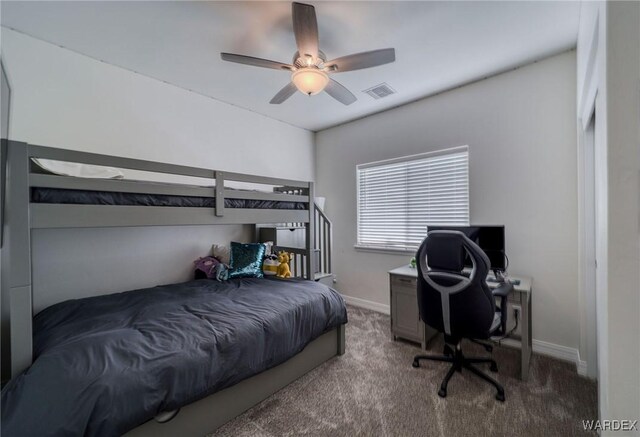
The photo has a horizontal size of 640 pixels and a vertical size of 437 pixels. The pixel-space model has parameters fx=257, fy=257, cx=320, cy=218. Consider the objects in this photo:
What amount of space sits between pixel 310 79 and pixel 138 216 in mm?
1475

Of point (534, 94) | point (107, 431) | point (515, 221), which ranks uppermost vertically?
point (534, 94)

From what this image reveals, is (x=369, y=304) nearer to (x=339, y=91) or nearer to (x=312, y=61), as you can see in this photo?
(x=339, y=91)

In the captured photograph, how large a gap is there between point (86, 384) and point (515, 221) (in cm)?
326

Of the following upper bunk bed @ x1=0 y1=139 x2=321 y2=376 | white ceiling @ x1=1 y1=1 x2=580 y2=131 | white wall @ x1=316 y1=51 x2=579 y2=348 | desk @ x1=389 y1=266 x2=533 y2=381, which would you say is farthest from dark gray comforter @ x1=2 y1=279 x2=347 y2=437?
white ceiling @ x1=1 y1=1 x2=580 y2=131

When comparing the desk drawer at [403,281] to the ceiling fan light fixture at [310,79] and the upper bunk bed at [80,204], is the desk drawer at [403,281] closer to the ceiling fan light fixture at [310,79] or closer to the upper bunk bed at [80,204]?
the upper bunk bed at [80,204]

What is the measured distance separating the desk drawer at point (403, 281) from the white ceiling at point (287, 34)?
6.66 feet

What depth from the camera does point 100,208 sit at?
1483 mm

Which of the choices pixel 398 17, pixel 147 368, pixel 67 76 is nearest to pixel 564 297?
pixel 398 17

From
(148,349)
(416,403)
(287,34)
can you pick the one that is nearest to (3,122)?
(148,349)

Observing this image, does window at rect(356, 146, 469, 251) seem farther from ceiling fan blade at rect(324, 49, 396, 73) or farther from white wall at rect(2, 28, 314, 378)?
white wall at rect(2, 28, 314, 378)

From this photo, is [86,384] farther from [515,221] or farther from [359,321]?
[515,221]

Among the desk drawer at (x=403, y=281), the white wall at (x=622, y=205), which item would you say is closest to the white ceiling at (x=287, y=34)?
the white wall at (x=622, y=205)

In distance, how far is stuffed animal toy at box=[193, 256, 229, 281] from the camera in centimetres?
271

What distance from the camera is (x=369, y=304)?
3.59m
